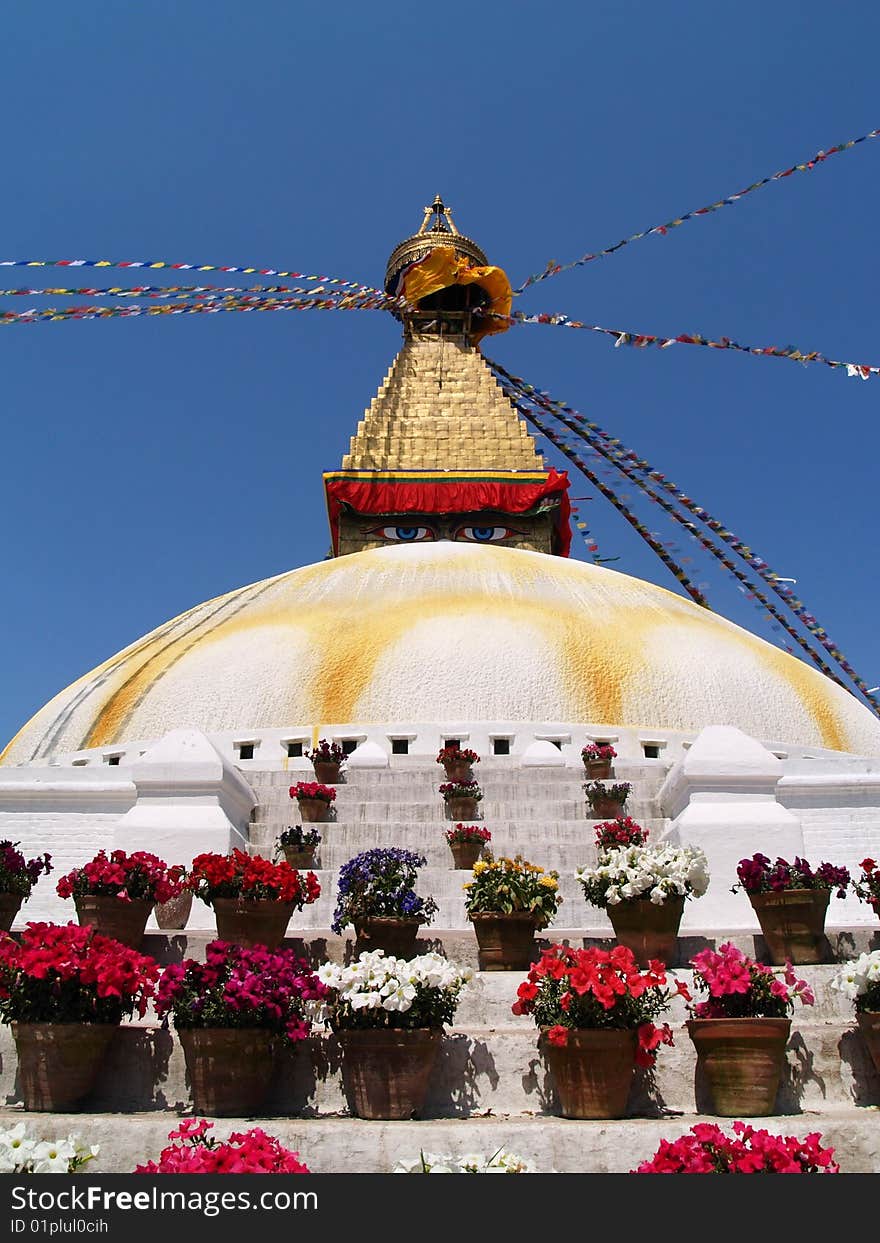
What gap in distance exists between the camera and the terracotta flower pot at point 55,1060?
4852 millimetres

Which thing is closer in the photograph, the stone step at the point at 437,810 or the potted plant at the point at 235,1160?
the potted plant at the point at 235,1160

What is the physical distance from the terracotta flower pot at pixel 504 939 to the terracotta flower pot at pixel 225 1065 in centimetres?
210

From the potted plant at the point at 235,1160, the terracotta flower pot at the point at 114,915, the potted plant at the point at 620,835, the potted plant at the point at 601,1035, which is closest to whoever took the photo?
the potted plant at the point at 235,1160

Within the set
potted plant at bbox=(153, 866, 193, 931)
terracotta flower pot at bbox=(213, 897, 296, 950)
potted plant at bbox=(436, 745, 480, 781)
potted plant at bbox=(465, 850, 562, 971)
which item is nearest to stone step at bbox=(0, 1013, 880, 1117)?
potted plant at bbox=(465, 850, 562, 971)

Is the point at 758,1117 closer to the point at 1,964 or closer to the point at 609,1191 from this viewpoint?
the point at 609,1191

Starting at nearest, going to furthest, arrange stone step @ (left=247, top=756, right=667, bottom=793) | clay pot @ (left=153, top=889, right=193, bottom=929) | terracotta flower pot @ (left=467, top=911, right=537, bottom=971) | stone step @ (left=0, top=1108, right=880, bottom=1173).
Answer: stone step @ (left=0, top=1108, right=880, bottom=1173), terracotta flower pot @ (left=467, top=911, right=537, bottom=971), clay pot @ (left=153, top=889, right=193, bottom=929), stone step @ (left=247, top=756, right=667, bottom=793)

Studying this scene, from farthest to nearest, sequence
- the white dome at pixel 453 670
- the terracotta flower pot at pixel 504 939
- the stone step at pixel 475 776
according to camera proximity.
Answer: the white dome at pixel 453 670, the stone step at pixel 475 776, the terracotta flower pot at pixel 504 939

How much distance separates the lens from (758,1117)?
4.84m

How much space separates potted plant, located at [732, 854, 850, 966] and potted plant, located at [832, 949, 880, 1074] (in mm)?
1379

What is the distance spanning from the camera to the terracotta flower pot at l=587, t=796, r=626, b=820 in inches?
425

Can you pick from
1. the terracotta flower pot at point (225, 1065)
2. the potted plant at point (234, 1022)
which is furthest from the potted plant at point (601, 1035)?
the terracotta flower pot at point (225, 1065)

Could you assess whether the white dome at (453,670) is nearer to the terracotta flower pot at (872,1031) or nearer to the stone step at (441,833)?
the stone step at (441,833)

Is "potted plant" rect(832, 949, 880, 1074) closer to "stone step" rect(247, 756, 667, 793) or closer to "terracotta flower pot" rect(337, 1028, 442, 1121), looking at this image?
"terracotta flower pot" rect(337, 1028, 442, 1121)

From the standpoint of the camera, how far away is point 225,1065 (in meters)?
4.77
